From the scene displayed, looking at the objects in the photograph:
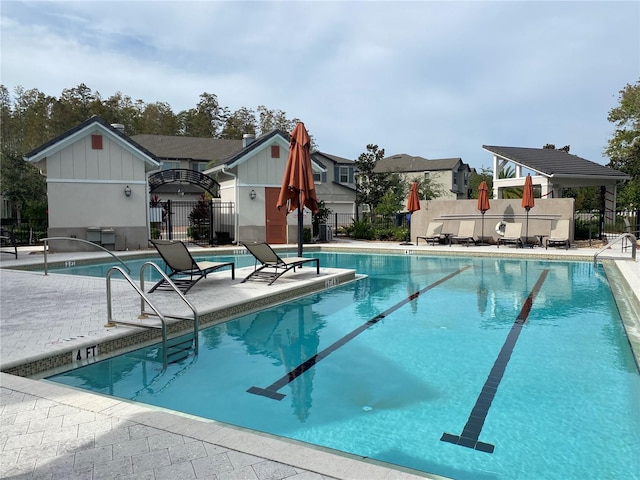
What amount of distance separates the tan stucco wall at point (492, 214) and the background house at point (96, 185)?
1230 cm

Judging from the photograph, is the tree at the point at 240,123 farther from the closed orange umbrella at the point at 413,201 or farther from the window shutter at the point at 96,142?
the window shutter at the point at 96,142

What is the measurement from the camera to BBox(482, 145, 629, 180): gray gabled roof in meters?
23.3

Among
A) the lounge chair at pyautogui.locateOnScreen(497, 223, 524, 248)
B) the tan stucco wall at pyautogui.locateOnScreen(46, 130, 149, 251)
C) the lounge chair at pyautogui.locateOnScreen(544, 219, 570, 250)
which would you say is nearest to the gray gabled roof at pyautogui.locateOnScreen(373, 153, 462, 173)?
the lounge chair at pyautogui.locateOnScreen(497, 223, 524, 248)

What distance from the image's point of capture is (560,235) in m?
17.8

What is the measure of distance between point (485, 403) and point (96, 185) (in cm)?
1639

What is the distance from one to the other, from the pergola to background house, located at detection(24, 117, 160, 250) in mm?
18841

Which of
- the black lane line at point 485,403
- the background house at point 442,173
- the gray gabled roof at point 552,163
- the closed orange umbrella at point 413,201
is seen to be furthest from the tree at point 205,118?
the black lane line at point 485,403

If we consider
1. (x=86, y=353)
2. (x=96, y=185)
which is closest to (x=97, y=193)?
(x=96, y=185)

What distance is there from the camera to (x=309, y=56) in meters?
16.3

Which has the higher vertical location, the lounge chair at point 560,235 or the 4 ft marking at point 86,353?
the lounge chair at point 560,235

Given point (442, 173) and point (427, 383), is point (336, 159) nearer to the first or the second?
point (442, 173)

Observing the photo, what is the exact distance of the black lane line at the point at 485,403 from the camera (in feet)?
11.5

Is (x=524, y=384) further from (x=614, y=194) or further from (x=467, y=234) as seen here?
(x=614, y=194)

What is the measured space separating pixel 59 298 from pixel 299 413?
5.69 metres
